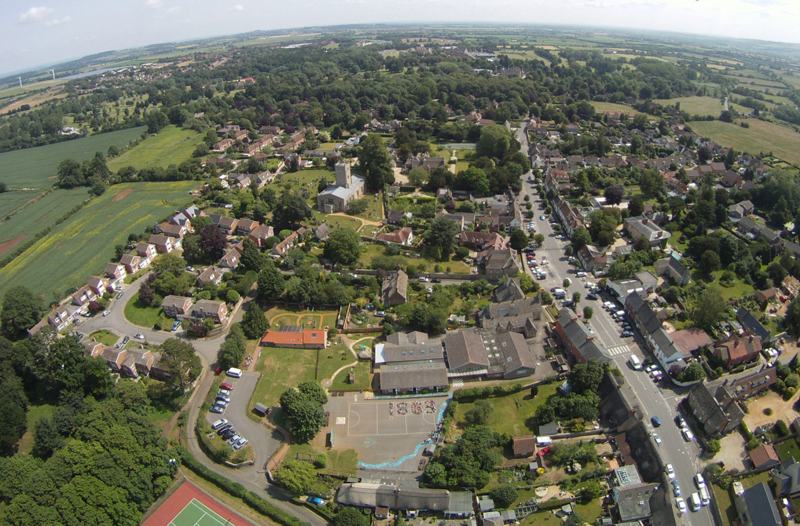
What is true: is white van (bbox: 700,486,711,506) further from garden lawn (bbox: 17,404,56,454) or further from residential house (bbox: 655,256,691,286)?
garden lawn (bbox: 17,404,56,454)

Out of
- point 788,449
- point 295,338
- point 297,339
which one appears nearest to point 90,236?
point 295,338

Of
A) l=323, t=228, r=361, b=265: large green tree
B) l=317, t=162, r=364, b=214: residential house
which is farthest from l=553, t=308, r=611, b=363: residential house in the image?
l=317, t=162, r=364, b=214: residential house

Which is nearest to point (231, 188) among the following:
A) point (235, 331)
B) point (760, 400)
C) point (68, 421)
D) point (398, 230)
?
point (398, 230)

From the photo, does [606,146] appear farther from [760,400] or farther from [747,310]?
[760,400]

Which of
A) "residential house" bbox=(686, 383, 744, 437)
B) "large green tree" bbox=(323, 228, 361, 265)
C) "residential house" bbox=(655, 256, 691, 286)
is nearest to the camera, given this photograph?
"residential house" bbox=(686, 383, 744, 437)

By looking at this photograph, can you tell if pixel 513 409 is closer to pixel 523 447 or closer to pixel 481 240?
pixel 523 447

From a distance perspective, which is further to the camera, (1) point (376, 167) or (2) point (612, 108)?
(2) point (612, 108)
